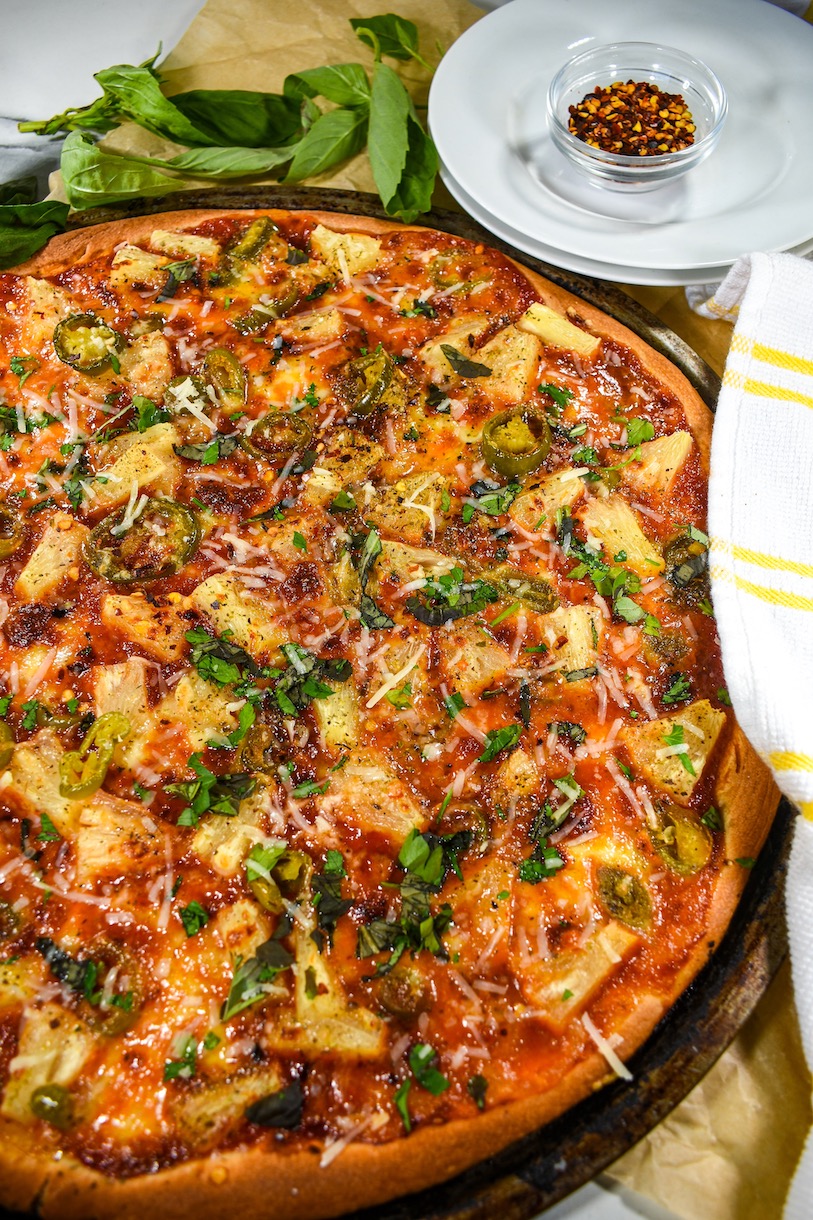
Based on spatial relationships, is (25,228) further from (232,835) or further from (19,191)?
(232,835)

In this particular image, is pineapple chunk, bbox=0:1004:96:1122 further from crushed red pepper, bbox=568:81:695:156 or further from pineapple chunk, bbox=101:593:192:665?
crushed red pepper, bbox=568:81:695:156

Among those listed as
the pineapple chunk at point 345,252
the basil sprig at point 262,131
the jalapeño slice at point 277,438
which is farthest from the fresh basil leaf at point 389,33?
the jalapeño slice at point 277,438

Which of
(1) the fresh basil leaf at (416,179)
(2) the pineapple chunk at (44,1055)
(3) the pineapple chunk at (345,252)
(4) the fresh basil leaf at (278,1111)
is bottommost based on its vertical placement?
(2) the pineapple chunk at (44,1055)

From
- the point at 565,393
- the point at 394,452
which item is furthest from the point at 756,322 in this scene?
the point at 394,452

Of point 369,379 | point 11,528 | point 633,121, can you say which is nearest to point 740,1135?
point 369,379

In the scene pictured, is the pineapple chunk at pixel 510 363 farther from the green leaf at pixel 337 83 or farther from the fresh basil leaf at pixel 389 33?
the fresh basil leaf at pixel 389 33

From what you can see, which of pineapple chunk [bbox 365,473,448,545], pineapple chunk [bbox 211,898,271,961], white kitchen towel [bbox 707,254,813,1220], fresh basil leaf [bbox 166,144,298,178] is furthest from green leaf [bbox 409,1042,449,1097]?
fresh basil leaf [bbox 166,144,298,178]

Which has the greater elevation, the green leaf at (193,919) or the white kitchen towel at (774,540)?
the white kitchen towel at (774,540)
